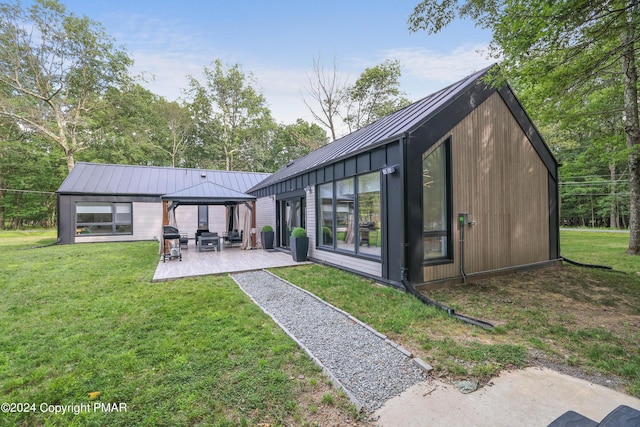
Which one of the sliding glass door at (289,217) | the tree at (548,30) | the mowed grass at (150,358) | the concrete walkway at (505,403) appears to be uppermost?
the tree at (548,30)

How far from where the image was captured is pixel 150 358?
2.73 meters

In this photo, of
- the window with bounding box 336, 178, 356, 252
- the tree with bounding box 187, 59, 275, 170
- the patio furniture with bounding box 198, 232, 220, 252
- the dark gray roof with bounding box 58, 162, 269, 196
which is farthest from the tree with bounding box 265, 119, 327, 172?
the window with bounding box 336, 178, 356, 252

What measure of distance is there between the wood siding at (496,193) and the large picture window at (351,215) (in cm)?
111

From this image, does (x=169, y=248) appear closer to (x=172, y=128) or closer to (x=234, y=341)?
(x=234, y=341)

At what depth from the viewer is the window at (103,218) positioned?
12969 millimetres

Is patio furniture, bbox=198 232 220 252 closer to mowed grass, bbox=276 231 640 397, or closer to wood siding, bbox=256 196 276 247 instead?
wood siding, bbox=256 196 276 247

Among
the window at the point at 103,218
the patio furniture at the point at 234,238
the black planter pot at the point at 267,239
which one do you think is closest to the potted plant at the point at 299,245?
the black planter pot at the point at 267,239

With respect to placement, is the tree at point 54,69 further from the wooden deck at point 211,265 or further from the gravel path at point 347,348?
the gravel path at point 347,348

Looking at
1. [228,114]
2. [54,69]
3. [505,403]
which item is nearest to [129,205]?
[54,69]

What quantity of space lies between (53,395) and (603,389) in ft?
14.4

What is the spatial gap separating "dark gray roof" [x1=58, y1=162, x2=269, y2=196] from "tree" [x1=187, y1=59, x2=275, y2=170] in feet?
28.1

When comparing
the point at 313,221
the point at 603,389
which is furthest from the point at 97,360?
the point at 313,221

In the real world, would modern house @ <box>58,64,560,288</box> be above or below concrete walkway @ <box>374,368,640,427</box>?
above

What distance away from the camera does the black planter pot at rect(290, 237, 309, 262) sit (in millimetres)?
8102
